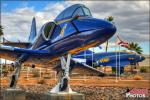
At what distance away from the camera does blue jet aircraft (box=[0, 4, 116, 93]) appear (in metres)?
16.3

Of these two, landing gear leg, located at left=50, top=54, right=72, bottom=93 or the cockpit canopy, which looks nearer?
the cockpit canopy

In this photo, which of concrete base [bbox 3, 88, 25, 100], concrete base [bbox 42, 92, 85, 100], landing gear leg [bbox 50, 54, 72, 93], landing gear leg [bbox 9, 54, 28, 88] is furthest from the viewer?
concrete base [bbox 3, 88, 25, 100]

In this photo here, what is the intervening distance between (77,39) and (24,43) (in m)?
10.1

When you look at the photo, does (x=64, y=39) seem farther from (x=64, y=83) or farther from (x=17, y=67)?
(x=17, y=67)

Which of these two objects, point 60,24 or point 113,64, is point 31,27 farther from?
point 113,64

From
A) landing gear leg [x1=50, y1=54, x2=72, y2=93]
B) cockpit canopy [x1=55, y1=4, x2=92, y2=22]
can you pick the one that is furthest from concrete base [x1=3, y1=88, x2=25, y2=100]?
cockpit canopy [x1=55, y1=4, x2=92, y2=22]

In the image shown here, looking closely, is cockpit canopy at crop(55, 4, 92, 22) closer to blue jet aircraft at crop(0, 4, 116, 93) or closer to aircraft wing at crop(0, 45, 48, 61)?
blue jet aircraft at crop(0, 4, 116, 93)

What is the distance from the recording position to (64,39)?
18.3 meters

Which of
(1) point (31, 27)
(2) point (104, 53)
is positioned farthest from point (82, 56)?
(1) point (31, 27)

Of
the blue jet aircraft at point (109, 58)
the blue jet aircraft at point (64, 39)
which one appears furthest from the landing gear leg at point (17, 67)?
the blue jet aircraft at point (109, 58)

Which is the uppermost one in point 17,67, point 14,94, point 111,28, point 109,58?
point 109,58

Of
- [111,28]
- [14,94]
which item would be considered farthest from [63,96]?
[14,94]

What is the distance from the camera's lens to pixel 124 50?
219 ft

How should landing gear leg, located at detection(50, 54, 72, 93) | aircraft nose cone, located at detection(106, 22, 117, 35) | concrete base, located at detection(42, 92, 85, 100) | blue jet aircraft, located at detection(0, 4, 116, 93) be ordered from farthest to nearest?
landing gear leg, located at detection(50, 54, 72, 93) < concrete base, located at detection(42, 92, 85, 100) < blue jet aircraft, located at detection(0, 4, 116, 93) < aircraft nose cone, located at detection(106, 22, 117, 35)
